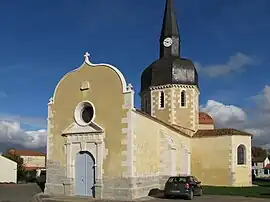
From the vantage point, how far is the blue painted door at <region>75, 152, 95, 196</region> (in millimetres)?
22031

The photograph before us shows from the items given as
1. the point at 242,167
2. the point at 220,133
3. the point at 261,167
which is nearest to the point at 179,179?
the point at 220,133

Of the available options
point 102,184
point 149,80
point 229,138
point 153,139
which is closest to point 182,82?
point 149,80

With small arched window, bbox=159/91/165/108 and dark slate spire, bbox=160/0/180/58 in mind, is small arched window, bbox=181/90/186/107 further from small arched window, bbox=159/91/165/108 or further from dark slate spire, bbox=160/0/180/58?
dark slate spire, bbox=160/0/180/58

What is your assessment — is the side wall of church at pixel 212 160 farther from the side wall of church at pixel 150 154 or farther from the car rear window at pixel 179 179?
the car rear window at pixel 179 179

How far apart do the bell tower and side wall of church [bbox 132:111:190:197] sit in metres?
6.62

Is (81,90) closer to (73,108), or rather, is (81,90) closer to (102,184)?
(73,108)

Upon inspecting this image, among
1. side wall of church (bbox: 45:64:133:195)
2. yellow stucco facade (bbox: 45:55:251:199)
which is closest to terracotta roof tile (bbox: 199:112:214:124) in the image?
yellow stucco facade (bbox: 45:55:251:199)

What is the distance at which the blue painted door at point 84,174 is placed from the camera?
72.3ft

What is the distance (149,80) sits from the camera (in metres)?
35.3

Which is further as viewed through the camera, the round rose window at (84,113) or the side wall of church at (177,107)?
the side wall of church at (177,107)

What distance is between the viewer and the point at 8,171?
46.9 meters

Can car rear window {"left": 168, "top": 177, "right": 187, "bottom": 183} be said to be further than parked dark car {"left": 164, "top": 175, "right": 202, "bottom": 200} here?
Yes

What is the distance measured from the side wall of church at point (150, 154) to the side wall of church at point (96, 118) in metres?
0.84

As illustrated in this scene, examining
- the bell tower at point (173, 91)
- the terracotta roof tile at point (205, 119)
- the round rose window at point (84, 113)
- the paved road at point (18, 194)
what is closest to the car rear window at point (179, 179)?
the round rose window at point (84, 113)
